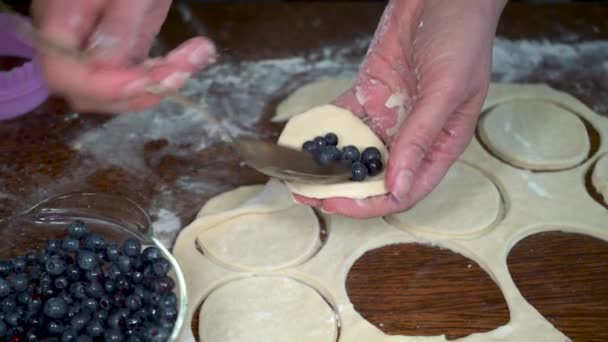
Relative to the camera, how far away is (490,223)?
168 centimetres

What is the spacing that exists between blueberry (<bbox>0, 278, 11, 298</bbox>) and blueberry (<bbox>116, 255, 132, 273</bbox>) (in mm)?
202

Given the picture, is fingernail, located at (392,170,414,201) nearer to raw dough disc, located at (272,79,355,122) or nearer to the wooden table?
the wooden table

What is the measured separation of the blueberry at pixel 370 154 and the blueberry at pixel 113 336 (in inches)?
25.7

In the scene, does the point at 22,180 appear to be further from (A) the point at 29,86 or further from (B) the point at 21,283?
(B) the point at 21,283

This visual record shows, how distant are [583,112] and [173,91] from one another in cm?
128

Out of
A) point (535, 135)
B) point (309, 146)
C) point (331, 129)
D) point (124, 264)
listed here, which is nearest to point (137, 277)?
point (124, 264)

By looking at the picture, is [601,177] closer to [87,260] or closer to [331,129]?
[331,129]

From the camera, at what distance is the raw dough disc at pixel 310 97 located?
1.99m

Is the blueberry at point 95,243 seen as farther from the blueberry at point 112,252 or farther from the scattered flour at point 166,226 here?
the scattered flour at point 166,226

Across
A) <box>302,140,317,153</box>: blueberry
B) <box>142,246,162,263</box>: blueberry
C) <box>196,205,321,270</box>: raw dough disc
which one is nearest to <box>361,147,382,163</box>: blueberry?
<box>302,140,317,153</box>: blueberry

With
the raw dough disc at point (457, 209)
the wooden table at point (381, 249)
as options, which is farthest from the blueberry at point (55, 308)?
the raw dough disc at point (457, 209)

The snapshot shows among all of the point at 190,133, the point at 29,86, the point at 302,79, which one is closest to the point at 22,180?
the point at 29,86

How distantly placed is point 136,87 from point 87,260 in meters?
0.34

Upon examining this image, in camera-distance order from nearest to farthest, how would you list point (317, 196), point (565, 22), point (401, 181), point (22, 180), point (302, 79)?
point (401, 181)
point (317, 196)
point (22, 180)
point (302, 79)
point (565, 22)
